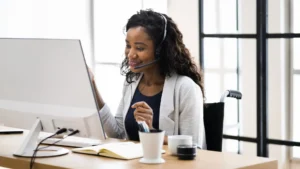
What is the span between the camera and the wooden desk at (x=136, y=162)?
6.52 ft

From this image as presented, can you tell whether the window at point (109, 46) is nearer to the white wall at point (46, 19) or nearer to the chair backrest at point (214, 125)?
the white wall at point (46, 19)

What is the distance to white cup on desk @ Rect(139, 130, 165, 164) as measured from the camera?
2.01 meters

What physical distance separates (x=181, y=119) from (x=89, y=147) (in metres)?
0.51

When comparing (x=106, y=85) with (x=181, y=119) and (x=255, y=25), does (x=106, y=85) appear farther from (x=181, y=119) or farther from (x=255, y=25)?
(x=181, y=119)

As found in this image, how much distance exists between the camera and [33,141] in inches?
89.7

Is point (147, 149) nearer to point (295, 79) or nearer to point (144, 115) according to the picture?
point (144, 115)

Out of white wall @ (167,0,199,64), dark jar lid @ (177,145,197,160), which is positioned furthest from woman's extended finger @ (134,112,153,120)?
white wall @ (167,0,199,64)

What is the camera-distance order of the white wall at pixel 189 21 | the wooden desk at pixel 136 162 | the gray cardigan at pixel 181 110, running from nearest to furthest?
the wooden desk at pixel 136 162 < the gray cardigan at pixel 181 110 < the white wall at pixel 189 21

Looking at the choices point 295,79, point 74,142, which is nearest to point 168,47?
point 74,142

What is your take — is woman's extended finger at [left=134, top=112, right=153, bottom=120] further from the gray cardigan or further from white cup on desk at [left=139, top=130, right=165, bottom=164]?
white cup on desk at [left=139, top=130, right=165, bottom=164]

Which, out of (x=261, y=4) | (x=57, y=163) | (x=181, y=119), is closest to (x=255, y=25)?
(x=261, y=4)

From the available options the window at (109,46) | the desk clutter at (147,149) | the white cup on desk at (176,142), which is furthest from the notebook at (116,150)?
the window at (109,46)

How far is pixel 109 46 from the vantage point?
4.94 metres

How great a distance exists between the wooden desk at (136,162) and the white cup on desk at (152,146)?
0.03 metres
